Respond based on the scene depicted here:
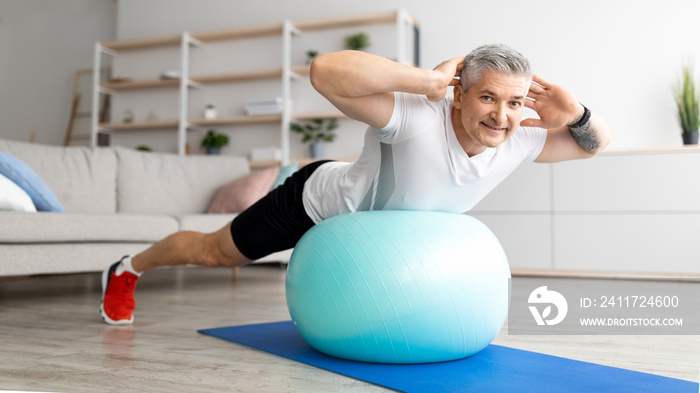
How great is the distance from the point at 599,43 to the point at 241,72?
3.08m

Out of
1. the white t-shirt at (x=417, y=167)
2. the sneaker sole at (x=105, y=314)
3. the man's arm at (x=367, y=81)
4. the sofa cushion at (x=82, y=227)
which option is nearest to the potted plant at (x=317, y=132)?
the sofa cushion at (x=82, y=227)

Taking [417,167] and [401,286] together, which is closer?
[401,286]

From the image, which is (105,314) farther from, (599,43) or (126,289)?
(599,43)

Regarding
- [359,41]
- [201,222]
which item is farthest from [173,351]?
[359,41]

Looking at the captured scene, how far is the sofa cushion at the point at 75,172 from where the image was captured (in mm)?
3536

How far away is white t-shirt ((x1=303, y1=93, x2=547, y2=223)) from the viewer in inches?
64.4

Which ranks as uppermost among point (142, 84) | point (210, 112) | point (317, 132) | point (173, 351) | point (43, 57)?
point (43, 57)

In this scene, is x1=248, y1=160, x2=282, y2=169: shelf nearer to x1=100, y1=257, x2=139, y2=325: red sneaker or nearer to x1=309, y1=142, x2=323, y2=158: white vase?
x1=309, y1=142, x2=323, y2=158: white vase

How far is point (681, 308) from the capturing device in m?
2.85

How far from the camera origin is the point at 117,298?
2338 mm

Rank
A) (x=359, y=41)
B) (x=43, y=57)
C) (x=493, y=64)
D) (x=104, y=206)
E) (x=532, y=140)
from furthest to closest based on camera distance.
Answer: (x=43, y=57) → (x=359, y=41) → (x=104, y=206) → (x=532, y=140) → (x=493, y=64)

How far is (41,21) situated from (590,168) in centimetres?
639

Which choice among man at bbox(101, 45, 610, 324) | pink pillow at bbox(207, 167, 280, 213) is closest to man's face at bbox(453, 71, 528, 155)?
man at bbox(101, 45, 610, 324)

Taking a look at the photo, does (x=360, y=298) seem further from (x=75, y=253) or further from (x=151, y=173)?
(x=151, y=173)
